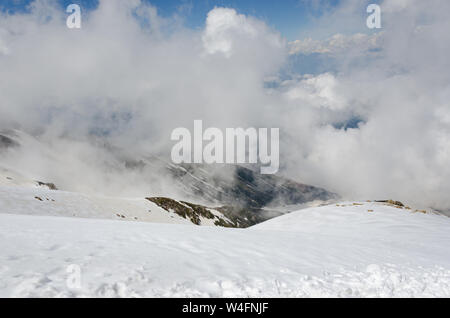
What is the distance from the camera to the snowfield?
6152 mm

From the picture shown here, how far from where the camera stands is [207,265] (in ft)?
25.5

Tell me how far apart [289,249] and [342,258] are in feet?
6.28

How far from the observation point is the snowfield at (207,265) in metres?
6.15

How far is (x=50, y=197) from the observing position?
1561 inches
